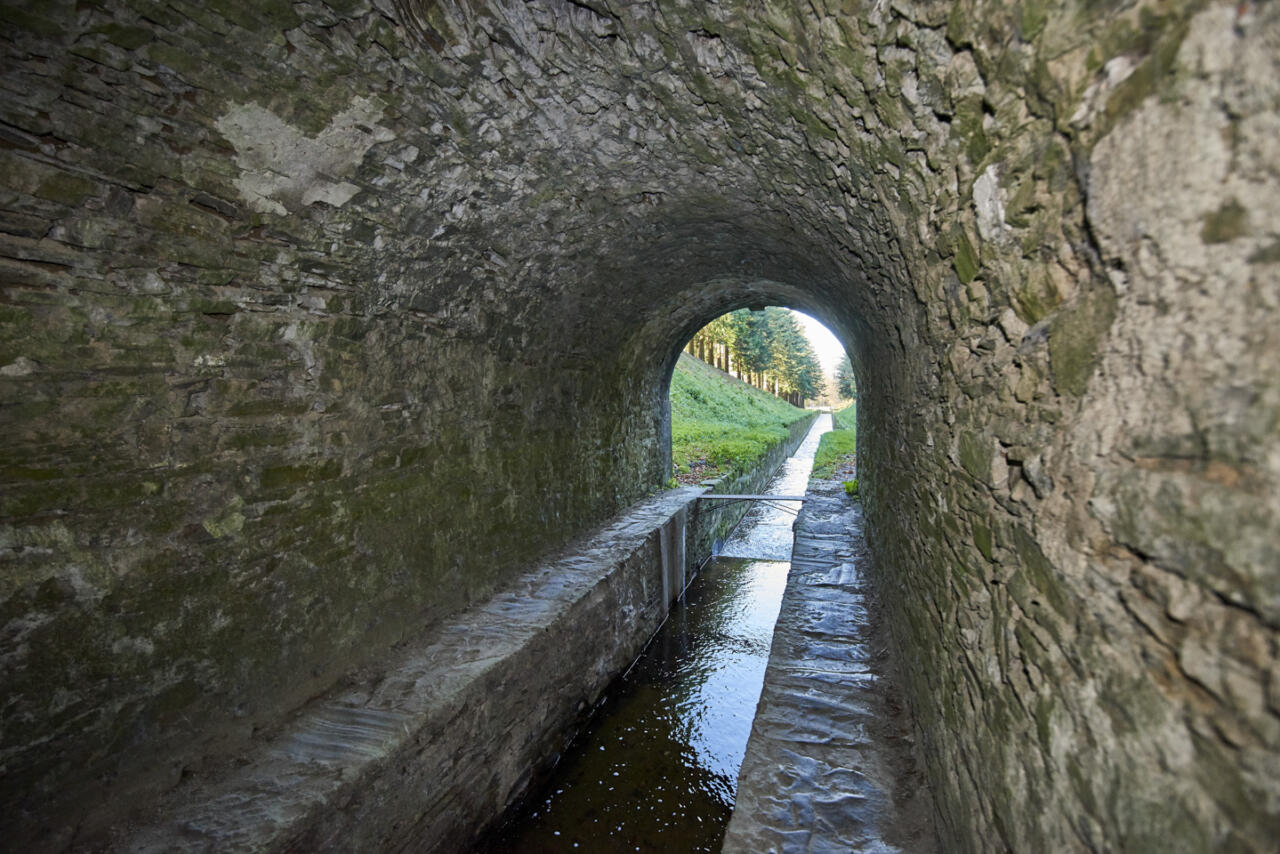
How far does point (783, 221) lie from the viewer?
181 inches

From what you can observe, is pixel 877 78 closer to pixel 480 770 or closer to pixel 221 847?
pixel 221 847

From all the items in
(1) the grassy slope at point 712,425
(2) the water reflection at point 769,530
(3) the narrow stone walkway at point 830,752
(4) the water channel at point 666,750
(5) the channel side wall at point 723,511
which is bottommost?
(2) the water reflection at point 769,530

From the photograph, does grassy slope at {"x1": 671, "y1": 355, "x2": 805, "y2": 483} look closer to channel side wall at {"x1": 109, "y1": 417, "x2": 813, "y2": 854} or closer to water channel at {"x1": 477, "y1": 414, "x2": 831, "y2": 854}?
water channel at {"x1": 477, "y1": 414, "x2": 831, "y2": 854}

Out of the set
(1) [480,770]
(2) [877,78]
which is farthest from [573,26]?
(1) [480,770]

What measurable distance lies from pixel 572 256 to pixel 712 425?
1612 cm

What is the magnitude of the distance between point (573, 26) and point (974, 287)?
75.5 inches

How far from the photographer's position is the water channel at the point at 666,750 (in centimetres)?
421

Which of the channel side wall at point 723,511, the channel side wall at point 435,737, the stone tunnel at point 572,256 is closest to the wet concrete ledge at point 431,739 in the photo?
the channel side wall at point 435,737

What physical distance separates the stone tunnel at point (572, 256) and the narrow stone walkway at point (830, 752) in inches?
10.9

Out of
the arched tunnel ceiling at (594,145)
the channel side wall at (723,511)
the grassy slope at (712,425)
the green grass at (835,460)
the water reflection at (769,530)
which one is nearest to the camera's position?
the arched tunnel ceiling at (594,145)

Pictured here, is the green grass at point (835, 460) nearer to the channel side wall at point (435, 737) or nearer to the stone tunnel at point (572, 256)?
the channel side wall at point (435, 737)

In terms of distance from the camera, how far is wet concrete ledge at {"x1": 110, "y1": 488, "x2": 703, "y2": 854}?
2.71 meters

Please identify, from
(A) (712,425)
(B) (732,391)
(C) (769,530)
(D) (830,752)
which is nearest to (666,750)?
(D) (830,752)

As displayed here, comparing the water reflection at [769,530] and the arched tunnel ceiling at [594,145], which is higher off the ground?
the arched tunnel ceiling at [594,145]
